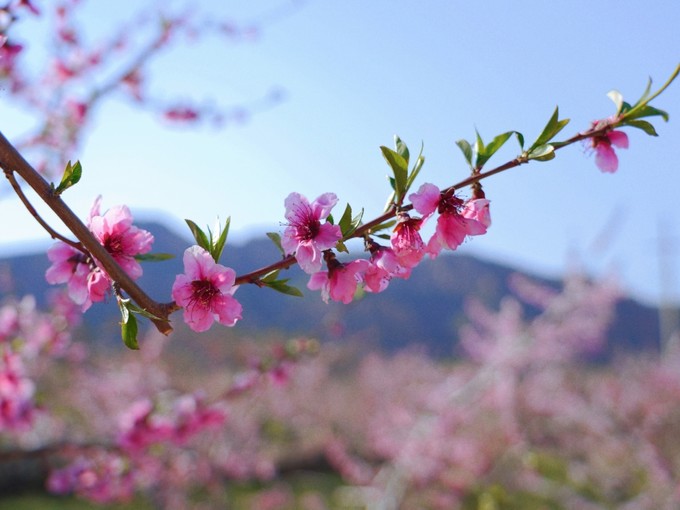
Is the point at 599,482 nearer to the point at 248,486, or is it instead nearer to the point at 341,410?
the point at 248,486

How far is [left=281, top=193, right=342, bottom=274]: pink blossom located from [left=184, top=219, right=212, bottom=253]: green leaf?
0.38ft

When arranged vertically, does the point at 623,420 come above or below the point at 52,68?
below

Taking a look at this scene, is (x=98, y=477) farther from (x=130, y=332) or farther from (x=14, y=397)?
(x=130, y=332)

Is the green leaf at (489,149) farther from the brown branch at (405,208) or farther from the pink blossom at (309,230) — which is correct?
the pink blossom at (309,230)

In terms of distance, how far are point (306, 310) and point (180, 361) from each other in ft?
54.1

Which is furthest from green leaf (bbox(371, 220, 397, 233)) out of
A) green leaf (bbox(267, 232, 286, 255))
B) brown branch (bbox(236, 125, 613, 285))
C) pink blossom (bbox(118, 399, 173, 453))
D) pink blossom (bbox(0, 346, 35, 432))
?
pink blossom (bbox(0, 346, 35, 432))

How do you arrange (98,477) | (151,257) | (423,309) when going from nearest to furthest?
(151,257) < (98,477) < (423,309)

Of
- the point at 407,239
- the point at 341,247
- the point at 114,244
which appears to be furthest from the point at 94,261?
the point at 407,239

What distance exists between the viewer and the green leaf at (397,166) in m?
0.89

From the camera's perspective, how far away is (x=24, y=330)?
10.5ft

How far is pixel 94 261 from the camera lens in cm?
93

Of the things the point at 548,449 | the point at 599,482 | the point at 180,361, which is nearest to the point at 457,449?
the point at 599,482

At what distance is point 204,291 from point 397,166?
343mm

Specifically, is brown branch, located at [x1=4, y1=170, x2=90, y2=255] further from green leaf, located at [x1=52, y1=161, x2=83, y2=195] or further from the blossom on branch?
the blossom on branch
